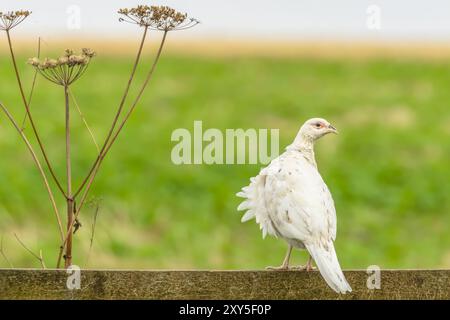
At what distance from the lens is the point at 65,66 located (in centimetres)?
395

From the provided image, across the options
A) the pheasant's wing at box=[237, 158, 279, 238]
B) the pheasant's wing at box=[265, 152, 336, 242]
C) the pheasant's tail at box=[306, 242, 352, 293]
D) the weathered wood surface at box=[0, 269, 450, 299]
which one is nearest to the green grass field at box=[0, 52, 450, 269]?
the pheasant's wing at box=[237, 158, 279, 238]

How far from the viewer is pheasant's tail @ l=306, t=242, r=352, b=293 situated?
3736mm

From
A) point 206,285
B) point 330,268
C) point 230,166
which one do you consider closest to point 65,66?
point 206,285

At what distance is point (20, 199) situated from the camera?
16.7m

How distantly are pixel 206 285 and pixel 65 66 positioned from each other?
964 millimetres

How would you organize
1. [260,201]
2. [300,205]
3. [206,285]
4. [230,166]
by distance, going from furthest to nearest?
[230,166] < [260,201] < [300,205] < [206,285]

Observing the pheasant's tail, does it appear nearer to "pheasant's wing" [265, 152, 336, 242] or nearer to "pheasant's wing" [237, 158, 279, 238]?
"pheasant's wing" [265, 152, 336, 242]

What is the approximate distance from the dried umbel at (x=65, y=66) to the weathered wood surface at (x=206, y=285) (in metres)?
0.72

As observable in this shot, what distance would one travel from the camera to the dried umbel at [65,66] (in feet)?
12.7

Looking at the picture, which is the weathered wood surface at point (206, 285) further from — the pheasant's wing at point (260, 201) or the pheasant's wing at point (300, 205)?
the pheasant's wing at point (260, 201)

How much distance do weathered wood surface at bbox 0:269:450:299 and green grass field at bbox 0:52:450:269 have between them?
840cm

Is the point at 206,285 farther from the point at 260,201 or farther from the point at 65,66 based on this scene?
the point at 65,66

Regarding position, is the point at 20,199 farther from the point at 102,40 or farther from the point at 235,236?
the point at 102,40

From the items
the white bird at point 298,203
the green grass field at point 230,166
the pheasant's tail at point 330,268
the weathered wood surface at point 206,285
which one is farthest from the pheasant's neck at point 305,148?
the green grass field at point 230,166
